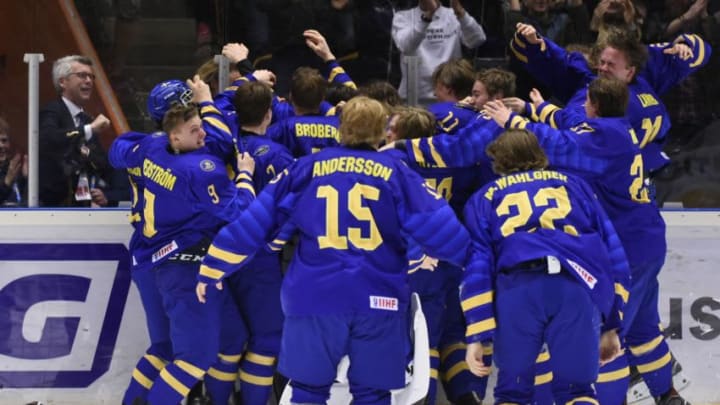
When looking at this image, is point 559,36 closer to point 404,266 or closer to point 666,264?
point 666,264

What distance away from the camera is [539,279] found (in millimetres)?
4809

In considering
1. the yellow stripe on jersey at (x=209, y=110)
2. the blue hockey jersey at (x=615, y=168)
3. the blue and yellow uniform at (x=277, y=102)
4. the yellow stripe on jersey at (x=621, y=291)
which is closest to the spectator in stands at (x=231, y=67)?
the blue and yellow uniform at (x=277, y=102)

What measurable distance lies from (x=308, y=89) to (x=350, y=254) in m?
1.35

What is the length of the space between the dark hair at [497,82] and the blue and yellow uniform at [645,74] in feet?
0.94

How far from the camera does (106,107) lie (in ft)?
20.3

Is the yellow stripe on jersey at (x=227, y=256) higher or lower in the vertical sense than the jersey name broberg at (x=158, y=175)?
lower

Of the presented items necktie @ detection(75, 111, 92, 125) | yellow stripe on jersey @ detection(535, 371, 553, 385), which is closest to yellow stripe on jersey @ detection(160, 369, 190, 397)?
necktie @ detection(75, 111, 92, 125)

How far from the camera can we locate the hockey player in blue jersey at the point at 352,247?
15.6 ft

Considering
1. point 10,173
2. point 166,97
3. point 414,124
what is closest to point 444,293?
point 414,124

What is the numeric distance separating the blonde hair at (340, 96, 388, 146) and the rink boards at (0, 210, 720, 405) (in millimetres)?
1696

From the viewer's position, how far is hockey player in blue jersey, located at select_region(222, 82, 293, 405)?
18.8ft

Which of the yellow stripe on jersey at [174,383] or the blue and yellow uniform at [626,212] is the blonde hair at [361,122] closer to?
the blue and yellow uniform at [626,212]

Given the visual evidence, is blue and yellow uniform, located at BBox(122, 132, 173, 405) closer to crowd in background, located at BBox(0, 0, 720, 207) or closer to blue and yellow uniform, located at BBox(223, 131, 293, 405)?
blue and yellow uniform, located at BBox(223, 131, 293, 405)

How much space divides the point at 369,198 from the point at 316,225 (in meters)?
0.21
